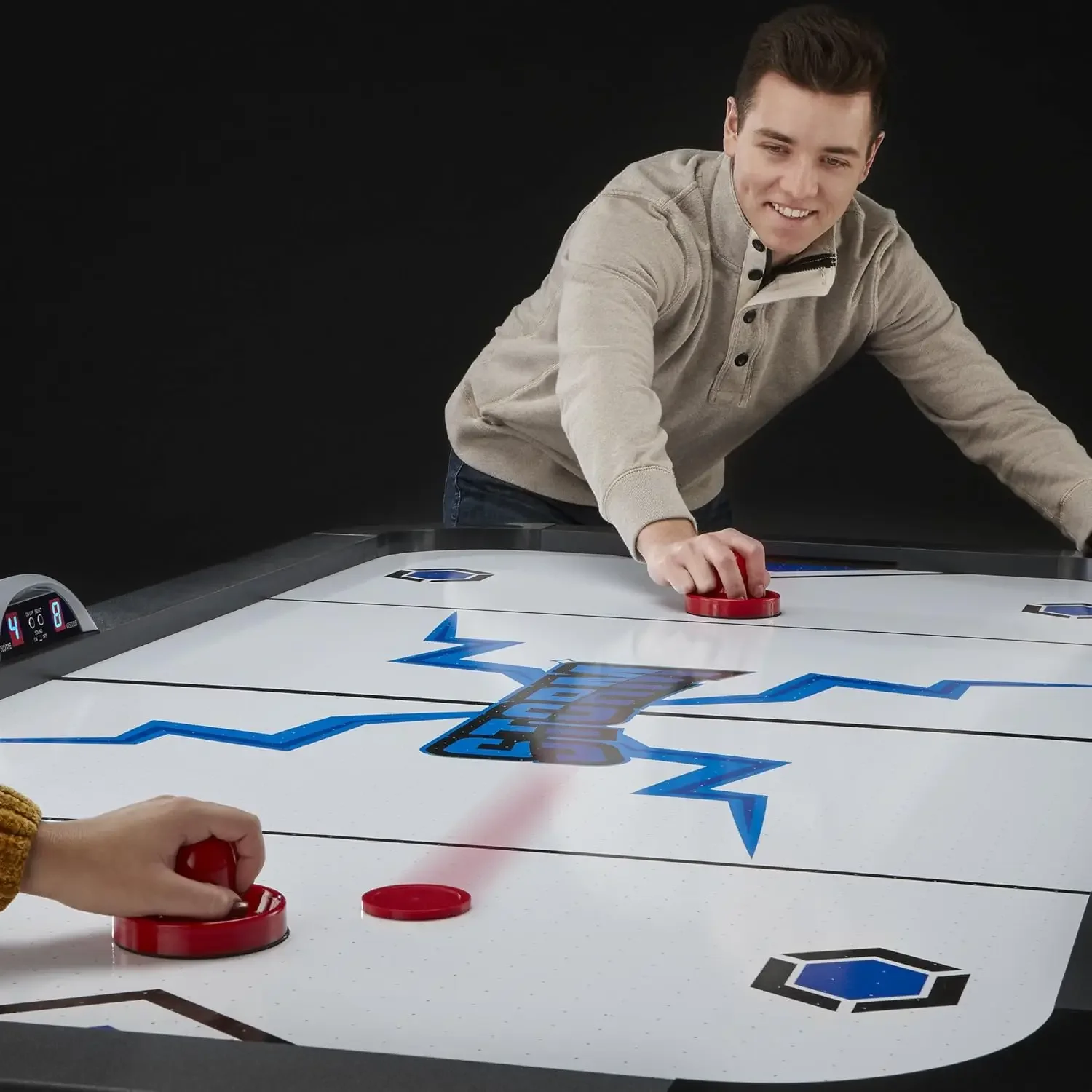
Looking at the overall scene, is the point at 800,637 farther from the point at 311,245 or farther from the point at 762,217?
the point at 311,245

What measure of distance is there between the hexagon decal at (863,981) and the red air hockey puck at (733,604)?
1015 millimetres

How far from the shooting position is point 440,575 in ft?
7.42

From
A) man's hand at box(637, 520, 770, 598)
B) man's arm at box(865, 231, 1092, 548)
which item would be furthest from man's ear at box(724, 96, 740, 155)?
man's hand at box(637, 520, 770, 598)

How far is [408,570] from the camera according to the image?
2309 millimetres

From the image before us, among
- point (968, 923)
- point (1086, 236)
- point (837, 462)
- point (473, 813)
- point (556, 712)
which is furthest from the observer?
point (837, 462)

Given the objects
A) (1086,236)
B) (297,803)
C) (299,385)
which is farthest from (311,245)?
(297,803)

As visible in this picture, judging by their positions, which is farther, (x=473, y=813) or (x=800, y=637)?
(x=800, y=637)

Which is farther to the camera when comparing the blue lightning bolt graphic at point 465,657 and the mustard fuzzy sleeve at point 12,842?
the blue lightning bolt graphic at point 465,657

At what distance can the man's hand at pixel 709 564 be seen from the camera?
2.00 meters

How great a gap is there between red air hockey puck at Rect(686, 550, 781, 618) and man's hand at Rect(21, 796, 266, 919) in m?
1.05

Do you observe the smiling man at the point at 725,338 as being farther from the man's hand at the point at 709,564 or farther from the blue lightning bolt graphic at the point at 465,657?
the blue lightning bolt graphic at the point at 465,657

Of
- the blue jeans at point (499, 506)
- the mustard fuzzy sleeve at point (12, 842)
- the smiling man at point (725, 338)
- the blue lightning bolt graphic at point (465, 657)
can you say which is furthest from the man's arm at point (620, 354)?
A: the mustard fuzzy sleeve at point (12, 842)

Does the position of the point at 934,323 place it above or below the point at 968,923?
above

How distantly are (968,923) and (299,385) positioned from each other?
13.6 feet
